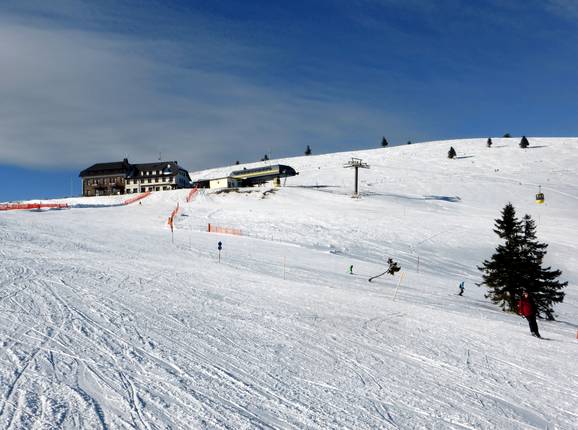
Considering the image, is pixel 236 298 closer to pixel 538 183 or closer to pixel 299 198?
pixel 299 198

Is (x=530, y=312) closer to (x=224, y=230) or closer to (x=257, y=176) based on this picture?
(x=224, y=230)

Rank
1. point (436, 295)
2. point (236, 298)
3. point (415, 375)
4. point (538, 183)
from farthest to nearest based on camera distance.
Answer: point (538, 183) → point (436, 295) → point (236, 298) → point (415, 375)

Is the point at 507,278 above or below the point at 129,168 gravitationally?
below

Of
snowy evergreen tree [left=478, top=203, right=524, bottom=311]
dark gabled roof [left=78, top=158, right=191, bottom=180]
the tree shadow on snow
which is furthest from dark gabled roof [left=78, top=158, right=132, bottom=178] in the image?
snowy evergreen tree [left=478, top=203, right=524, bottom=311]

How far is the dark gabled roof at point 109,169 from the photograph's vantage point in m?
111

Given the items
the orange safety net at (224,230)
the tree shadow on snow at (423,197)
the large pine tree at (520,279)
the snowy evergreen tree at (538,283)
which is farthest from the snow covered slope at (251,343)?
the tree shadow on snow at (423,197)

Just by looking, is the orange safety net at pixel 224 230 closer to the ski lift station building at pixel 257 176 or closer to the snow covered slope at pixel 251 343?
the snow covered slope at pixel 251 343

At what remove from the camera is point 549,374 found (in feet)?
32.9

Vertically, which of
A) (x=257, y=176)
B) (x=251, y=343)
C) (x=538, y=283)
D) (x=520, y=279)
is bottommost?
(x=538, y=283)

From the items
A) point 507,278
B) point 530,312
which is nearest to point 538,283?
point 507,278

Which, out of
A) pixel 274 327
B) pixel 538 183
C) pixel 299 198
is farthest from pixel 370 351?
pixel 538 183

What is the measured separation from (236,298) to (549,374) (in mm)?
9177

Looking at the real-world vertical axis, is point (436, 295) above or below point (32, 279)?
below

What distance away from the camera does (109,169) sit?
111500mm
